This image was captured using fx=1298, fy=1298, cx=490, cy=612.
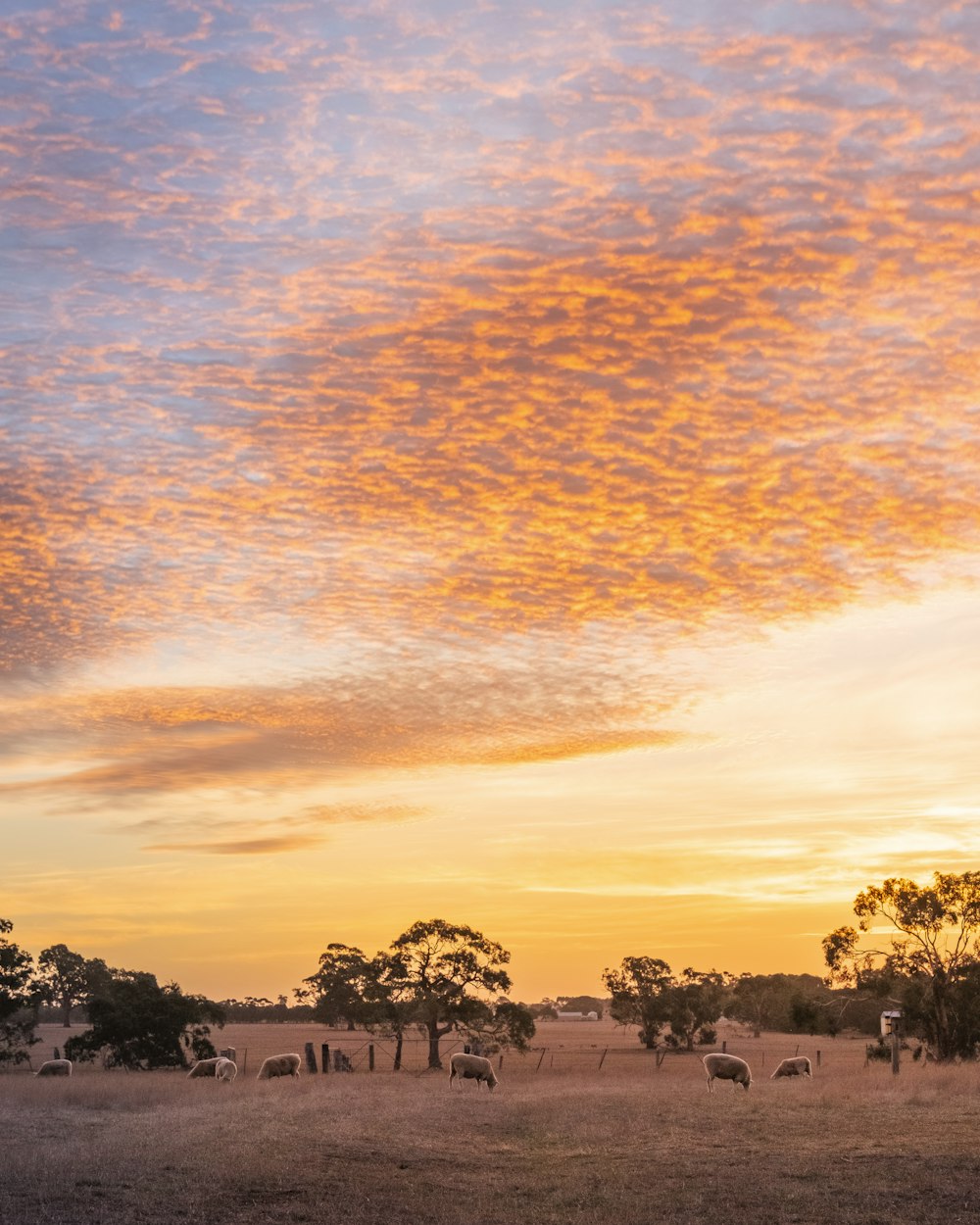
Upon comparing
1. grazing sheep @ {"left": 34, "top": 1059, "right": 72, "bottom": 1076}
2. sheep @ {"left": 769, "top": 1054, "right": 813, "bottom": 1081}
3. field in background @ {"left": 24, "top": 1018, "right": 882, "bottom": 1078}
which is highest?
grazing sheep @ {"left": 34, "top": 1059, "right": 72, "bottom": 1076}

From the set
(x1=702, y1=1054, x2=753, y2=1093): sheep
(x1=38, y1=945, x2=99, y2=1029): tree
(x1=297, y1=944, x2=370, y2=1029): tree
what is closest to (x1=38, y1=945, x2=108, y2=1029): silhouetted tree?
(x1=38, y1=945, x2=99, y2=1029): tree

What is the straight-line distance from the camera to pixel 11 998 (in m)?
54.3

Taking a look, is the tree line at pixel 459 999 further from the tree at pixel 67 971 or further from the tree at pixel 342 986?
the tree at pixel 67 971

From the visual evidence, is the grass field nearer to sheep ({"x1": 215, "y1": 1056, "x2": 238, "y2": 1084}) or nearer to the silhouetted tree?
sheep ({"x1": 215, "y1": 1056, "x2": 238, "y2": 1084})

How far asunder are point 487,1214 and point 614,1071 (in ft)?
131

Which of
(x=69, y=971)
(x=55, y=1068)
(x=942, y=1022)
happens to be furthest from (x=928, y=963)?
(x=69, y=971)

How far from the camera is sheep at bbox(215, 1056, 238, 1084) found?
144 ft

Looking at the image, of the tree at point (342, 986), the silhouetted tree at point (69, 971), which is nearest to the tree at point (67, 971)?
the silhouetted tree at point (69, 971)

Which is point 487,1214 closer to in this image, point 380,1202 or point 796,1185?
point 380,1202

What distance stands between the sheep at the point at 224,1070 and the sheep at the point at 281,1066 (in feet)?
4.05

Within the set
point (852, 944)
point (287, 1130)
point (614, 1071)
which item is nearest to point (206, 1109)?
point (287, 1130)

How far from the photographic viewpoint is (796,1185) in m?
20.7

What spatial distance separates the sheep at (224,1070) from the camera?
4374cm

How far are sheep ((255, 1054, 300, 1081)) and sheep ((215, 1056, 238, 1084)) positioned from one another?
1.23 m
